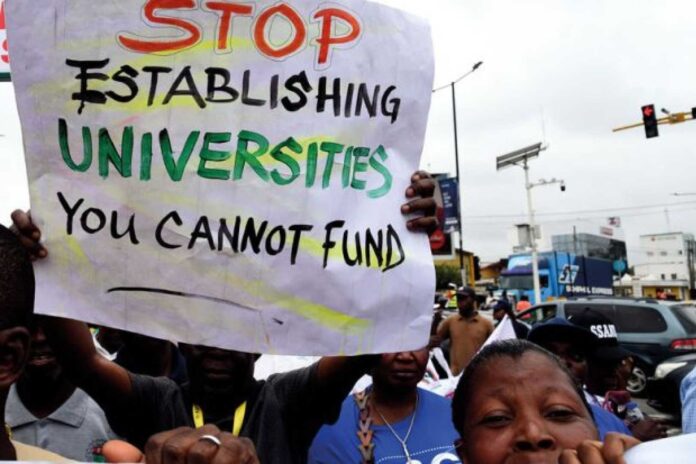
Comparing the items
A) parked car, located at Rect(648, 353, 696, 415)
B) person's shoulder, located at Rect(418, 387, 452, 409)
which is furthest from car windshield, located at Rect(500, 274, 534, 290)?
person's shoulder, located at Rect(418, 387, 452, 409)

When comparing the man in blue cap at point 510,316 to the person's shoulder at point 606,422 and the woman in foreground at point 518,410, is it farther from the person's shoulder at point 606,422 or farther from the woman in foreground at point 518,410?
the woman in foreground at point 518,410

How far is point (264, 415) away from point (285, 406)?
0.07 metres

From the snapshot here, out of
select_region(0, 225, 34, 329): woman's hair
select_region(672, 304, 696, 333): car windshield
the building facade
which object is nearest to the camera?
select_region(0, 225, 34, 329): woman's hair

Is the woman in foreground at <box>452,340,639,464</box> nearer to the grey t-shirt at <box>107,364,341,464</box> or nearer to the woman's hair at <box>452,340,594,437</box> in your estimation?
the woman's hair at <box>452,340,594,437</box>

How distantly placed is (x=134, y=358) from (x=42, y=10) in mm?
2340

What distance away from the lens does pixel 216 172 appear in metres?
1.62

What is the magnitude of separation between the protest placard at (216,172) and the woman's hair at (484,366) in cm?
23

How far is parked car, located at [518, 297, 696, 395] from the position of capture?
10.9 m

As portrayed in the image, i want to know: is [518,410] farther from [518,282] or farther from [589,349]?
[518,282]

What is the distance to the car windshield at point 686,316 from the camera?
36.2 ft

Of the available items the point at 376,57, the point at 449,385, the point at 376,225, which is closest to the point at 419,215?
the point at 376,225

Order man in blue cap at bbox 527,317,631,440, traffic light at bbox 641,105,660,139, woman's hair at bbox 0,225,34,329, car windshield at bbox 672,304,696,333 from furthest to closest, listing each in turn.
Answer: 1. traffic light at bbox 641,105,660,139
2. car windshield at bbox 672,304,696,333
3. man in blue cap at bbox 527,317,631,440
4. woman's hair at bbox 0,225,34,329

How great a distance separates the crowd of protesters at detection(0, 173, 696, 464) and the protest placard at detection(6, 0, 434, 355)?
13cm

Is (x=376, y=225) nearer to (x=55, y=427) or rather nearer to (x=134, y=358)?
(x=55, y=427)
